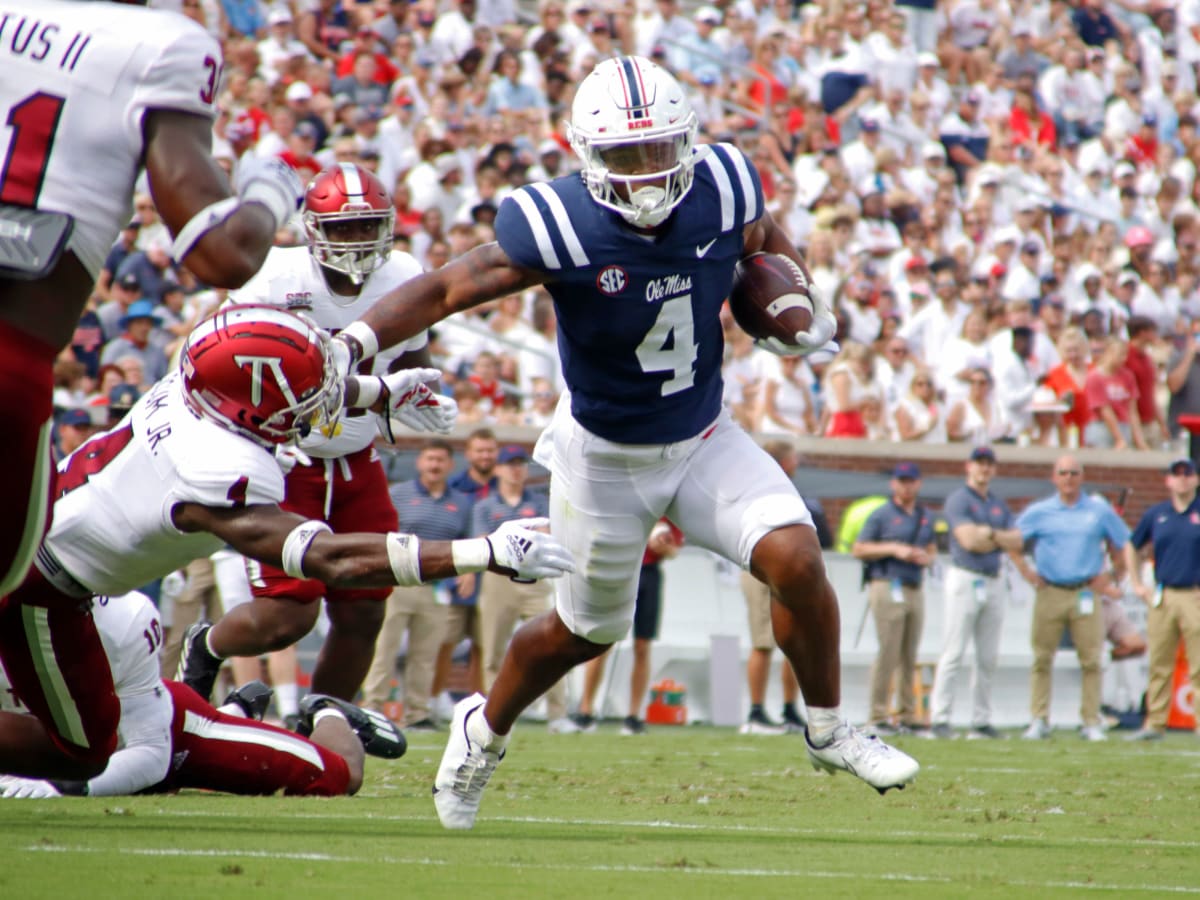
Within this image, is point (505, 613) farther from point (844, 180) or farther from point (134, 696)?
point (844, 180)

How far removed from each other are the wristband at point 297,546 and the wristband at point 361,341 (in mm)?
498

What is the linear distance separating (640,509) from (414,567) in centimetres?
88

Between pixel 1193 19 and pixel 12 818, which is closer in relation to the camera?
pixel 12 818

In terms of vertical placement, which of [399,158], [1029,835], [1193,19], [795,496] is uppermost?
[795,496]

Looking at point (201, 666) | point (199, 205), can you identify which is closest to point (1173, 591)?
point (201, 666)

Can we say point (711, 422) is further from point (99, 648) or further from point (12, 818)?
point (12, 818)

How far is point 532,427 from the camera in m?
12.3

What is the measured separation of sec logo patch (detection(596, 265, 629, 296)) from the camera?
16.0 ft

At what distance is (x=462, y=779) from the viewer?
17.0ft

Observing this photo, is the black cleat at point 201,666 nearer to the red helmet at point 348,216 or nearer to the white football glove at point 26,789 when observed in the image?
the white football glove at point 26,789

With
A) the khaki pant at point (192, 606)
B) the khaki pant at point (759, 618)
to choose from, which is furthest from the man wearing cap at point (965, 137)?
the khaki pant at point (192, 606)

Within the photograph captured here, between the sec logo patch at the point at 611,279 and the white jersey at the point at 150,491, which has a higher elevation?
the sec logo patch at the point at 611,279

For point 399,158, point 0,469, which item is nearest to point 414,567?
point 0,469

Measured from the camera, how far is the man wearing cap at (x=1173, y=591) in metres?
11.5
